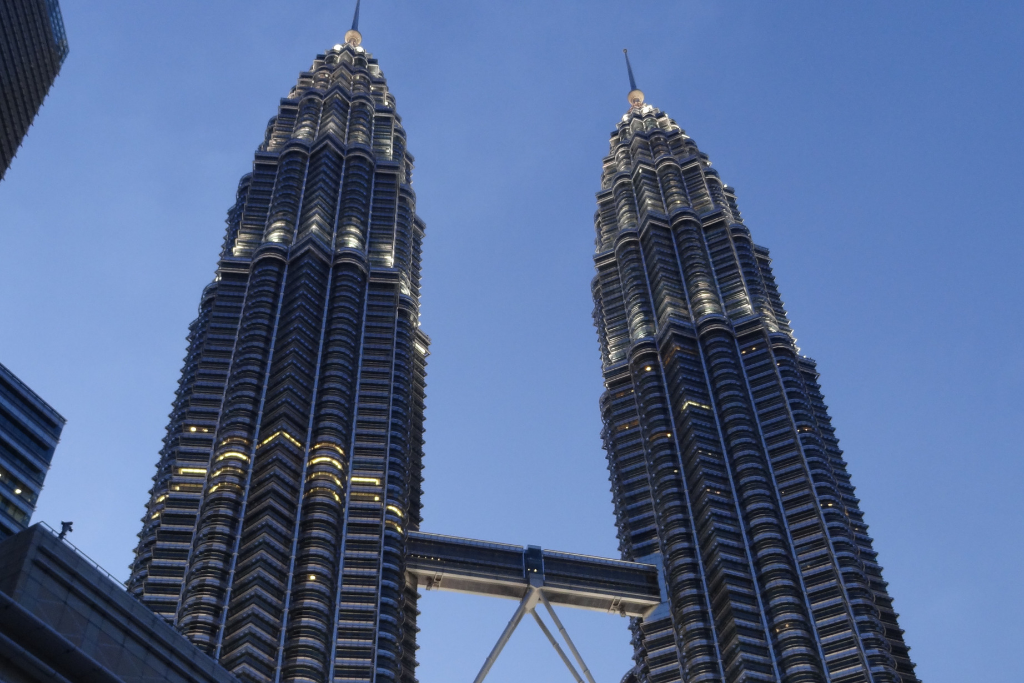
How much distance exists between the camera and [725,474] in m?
147

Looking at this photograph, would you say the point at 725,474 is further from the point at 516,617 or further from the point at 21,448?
the point at 21,448

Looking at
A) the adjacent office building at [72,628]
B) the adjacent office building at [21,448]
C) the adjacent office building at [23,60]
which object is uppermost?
the adjacent office building at [23,60]

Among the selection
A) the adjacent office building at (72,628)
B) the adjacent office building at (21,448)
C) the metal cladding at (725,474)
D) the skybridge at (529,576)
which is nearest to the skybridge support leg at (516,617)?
the skybridge at (529,576)

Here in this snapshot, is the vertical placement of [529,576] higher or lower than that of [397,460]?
lower

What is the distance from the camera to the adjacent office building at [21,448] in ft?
254

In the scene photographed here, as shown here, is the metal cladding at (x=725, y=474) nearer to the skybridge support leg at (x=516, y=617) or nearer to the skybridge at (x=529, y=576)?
the skybridge at (x=529, y=576)

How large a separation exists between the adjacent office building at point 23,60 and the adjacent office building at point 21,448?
65382mm

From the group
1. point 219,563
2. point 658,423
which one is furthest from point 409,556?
point 658,423

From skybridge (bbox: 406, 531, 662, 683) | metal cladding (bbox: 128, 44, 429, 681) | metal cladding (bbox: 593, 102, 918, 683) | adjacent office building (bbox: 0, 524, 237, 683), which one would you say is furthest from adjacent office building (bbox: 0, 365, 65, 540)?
metal cladding (bbox: 593, 102, 918, 683)

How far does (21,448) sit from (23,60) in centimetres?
8381

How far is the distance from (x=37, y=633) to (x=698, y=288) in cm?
14172

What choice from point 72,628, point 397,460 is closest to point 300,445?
point 397,460

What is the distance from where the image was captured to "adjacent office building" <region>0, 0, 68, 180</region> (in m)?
142

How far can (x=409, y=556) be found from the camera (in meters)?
139
